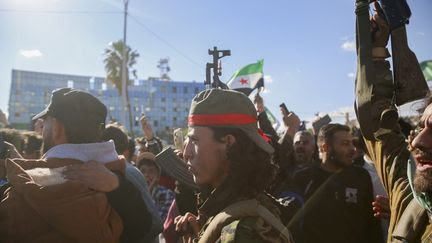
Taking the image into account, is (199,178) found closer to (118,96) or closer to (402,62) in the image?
(402,62)

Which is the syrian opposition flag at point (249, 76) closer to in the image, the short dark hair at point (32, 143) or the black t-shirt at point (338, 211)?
the black t-shirt at point (338, 211)

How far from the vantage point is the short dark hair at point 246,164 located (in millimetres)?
1592

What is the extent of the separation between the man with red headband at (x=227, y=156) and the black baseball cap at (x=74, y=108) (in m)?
0.67

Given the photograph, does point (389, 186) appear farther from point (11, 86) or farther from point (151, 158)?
point (11, 86)

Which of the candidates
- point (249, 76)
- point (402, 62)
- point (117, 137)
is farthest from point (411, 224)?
point (249, 76)

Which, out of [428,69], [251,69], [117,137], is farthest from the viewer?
[428,69]

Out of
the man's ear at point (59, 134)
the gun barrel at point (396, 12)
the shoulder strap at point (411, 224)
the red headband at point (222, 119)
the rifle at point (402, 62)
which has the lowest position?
the shoulder strap at point (411, 224)

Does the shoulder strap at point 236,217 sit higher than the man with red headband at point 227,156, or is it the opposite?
the man with red headband at point 227,156

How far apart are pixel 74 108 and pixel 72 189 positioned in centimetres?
54

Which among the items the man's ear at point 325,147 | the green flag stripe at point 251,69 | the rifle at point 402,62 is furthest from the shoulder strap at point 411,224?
the green flag stripe at point 251,69

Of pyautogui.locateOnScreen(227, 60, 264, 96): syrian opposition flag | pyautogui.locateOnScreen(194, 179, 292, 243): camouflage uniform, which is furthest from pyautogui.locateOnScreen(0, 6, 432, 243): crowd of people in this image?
pyautogui.locateOnScreen(227, 60, 264, 96): syrian opposition flag

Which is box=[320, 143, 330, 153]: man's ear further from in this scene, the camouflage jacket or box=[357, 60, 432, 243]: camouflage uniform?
the camouflage jacket

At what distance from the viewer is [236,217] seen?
55.7 inches

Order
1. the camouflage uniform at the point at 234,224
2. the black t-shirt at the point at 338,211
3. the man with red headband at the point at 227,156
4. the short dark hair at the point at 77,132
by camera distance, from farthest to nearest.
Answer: the black t-shirt at the point at 338,211
the short dark hair at the point at 77,132
the man with red headband at the point at 227,156
the camouflage uniform at the point at 234,224
